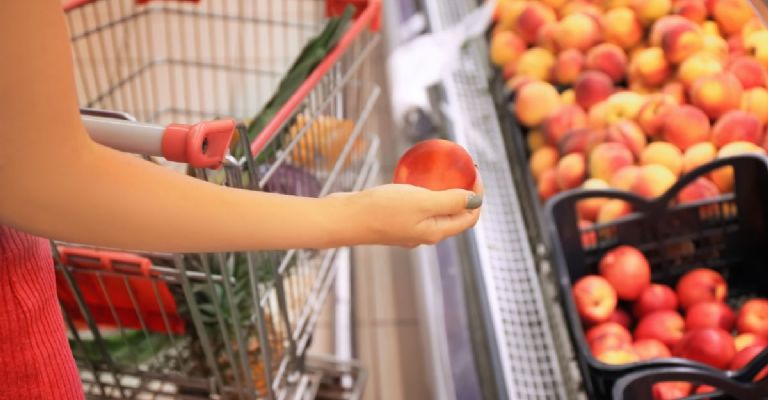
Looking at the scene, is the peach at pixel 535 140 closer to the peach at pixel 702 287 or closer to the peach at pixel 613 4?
the peach at pixel 613 4

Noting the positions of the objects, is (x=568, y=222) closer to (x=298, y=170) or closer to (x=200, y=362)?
(x=298, y=170)

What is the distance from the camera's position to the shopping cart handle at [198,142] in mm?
758

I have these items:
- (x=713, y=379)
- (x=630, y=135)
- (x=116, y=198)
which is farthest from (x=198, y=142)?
(x=630, y=135)

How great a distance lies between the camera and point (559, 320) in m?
1.42

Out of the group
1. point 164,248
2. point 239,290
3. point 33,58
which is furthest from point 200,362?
point 33,58

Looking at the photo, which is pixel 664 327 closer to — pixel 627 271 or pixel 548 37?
pixel 627 271

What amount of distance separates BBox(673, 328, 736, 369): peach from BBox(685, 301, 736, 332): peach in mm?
45

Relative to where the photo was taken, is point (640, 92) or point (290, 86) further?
point (640, 92)

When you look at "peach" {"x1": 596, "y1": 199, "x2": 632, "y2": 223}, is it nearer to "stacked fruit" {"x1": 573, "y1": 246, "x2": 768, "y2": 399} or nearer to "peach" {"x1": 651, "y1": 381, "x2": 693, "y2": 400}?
"stacked fruit" {"x1": 573, "y1": 246, "x2": 768, "y2": 399}

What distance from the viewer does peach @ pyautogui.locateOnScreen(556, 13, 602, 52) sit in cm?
182

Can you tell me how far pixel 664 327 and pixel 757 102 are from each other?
40cm

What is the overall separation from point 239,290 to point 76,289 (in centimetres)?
24

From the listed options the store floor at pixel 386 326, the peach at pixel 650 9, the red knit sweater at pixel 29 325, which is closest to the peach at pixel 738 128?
the peach at pixel 650 9

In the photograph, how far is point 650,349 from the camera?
1328 millimetres
